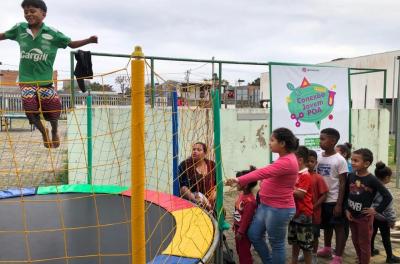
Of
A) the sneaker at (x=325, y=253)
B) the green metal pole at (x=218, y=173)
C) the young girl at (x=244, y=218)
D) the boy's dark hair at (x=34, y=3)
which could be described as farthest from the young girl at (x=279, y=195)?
the boy's dark hair at (x=34, y=3)

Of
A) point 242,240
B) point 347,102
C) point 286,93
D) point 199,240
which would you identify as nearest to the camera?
point 199,240

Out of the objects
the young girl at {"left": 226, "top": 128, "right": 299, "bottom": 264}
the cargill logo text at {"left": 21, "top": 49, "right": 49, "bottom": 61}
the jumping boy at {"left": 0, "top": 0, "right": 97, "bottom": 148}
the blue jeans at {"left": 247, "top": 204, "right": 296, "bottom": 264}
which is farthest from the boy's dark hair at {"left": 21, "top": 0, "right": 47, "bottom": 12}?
the blue jeans at {"left": 247, "top": 204, "right": 296, "bottom": 264}

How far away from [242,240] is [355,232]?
35.4 inches

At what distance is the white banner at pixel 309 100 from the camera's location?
183 inches

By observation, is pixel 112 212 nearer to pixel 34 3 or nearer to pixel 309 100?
pixel 34 3

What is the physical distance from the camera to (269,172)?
2.33 m

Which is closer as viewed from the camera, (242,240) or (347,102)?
(242,240)

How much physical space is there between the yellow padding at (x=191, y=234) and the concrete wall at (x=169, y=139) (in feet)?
3.15

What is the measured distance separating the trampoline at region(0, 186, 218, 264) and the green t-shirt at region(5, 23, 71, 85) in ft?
3.37

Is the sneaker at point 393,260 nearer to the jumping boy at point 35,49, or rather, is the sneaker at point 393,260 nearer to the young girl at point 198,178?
the young girl at point 198,178

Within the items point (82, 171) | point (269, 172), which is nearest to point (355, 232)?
point (269, 172)

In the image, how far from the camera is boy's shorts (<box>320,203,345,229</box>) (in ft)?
9.87

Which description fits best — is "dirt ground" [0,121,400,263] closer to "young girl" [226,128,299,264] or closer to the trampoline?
the trampoline

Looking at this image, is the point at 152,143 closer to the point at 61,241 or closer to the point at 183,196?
the point at 183,196
